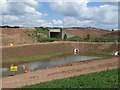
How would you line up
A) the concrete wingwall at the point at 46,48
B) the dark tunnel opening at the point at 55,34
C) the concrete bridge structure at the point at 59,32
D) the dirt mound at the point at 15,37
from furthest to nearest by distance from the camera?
the dark tunnel opening at the point at 55,34
the concrete bridge structure at the point at 59,32
the dirt mound at the point at 15,37
the concrete wingwall at the point at 46,48

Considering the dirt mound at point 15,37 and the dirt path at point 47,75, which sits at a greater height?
the dirt mound at point 15,37

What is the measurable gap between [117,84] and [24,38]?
54661mm

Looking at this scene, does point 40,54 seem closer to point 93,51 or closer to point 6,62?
point 6,62

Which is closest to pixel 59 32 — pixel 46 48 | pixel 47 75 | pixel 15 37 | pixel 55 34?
pixel 55 34

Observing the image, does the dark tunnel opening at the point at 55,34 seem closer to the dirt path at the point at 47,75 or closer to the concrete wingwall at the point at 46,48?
the concrete wingwall at the point at 46,48

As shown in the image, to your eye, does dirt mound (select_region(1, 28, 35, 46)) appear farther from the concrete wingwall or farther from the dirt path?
the dirt path

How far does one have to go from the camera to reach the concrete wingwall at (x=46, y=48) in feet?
129

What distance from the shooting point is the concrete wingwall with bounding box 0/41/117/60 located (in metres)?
Answer: 39.3

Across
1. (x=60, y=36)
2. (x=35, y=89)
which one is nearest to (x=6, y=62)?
(x=35, y=89)

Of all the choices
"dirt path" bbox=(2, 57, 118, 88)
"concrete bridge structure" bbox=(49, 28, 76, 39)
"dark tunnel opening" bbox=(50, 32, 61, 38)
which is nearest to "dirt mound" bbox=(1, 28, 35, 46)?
"concrete bridge structure" bbox=(49, 28, 76, 39)

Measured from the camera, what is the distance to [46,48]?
48562mm

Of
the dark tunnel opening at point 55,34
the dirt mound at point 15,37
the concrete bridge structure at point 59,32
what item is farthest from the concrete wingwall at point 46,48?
→ the dark tunnel opening at point 55,34

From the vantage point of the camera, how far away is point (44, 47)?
48.7m

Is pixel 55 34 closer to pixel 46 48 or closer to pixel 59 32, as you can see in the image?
pixel 59 32
